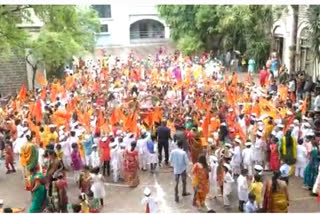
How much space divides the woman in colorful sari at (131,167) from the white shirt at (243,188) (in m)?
2.07

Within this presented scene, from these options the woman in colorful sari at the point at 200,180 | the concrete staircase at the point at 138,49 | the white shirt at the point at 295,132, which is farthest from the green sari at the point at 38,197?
the concrete staircase at the point at 138,49

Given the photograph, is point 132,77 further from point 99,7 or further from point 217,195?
point 99,7

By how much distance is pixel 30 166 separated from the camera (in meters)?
8.80

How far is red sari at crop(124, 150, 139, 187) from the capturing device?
8852 mm

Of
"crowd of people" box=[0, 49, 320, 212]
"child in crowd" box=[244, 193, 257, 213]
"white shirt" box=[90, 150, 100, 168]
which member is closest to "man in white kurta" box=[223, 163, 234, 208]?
"crowd of people" box=[0, 49, 320, 212]

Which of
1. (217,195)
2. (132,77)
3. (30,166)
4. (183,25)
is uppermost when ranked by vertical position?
(183,25)

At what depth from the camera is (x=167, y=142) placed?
9914 millimetres

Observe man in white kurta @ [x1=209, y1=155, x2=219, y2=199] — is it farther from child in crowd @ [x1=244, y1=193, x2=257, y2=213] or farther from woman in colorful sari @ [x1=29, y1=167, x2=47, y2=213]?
woman in colorful sari @ [x1=29, y1=167, x2=47, y2=213]

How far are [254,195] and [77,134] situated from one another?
4.08 meters

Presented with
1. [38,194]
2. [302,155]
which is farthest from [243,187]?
[38,194]

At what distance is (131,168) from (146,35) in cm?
A: 2792

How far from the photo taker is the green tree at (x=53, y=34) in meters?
11.9

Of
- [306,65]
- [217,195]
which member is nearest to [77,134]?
[217,195]

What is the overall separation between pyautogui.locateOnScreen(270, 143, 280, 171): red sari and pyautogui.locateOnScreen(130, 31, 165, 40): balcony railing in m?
27.5
